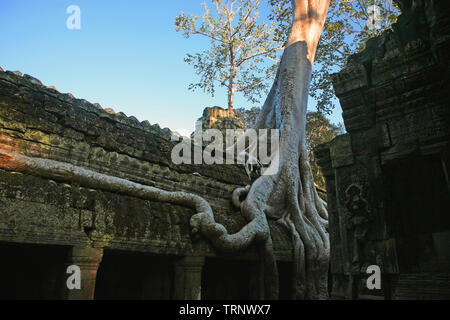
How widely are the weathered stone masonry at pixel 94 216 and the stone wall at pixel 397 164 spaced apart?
2083 millimetres

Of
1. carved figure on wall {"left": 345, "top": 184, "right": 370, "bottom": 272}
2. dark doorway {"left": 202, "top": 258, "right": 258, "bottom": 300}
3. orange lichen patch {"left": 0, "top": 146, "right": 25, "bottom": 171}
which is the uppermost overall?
orange lichen patch {"left": 0, "top": 146, "right": 25, "bottom": 171}

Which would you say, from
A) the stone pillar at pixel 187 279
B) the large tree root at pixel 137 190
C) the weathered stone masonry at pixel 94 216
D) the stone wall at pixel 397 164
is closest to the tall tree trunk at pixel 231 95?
the weathered stone masonry at pixel 94 216

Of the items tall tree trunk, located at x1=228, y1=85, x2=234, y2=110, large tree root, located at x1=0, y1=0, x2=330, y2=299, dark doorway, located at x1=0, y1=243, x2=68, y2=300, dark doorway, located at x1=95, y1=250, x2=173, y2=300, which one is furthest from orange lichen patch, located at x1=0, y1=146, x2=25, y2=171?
tall tree trunk, located at x1=228, y1=85, x2=234, y2=110

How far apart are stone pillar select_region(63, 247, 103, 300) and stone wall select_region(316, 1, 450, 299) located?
8.05ft

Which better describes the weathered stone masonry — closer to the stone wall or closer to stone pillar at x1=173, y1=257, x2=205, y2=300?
stone pillar at x1=173, y1=257, x2=205, y2=300

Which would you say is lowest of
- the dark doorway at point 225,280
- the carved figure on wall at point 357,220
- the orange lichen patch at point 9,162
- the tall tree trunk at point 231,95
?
the dark doorway at point 225,280

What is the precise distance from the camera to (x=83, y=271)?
11.5 ft

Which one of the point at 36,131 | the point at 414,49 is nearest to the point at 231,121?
the point at 36,131

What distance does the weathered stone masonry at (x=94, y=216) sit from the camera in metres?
3.38

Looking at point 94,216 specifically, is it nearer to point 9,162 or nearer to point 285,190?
point 9,162

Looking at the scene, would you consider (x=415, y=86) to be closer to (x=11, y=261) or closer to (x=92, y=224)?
(x=92, y=224)

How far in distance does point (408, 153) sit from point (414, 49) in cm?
91

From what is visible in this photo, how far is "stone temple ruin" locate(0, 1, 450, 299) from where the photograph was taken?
2.82 m

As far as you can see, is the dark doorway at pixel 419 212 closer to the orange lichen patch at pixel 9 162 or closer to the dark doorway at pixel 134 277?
the dark doorway at pixel 134 277
